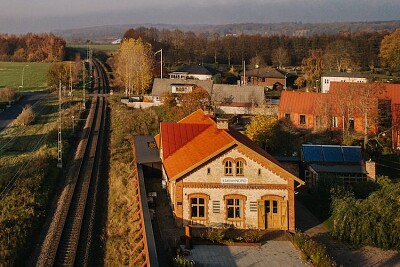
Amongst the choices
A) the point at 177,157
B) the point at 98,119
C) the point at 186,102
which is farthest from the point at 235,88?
the point at 177,157

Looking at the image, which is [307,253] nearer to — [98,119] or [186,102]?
[186,102]

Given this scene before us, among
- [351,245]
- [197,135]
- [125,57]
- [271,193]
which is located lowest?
[351,245]

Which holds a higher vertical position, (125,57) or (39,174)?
(125,57)

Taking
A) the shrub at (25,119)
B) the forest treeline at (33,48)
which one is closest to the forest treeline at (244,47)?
the forest treeline at (33,48)

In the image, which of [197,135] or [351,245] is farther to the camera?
[197,135]

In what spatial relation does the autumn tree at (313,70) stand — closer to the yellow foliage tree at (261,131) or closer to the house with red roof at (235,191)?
the yellow foliage tree at (261,131)

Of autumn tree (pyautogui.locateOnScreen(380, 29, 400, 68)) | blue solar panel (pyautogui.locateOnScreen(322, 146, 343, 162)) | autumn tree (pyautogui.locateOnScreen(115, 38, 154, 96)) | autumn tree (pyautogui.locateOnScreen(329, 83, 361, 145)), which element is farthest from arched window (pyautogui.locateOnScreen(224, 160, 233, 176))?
autumn tree (pyautogui.locateOnScreen(380, 29, 400, 68))

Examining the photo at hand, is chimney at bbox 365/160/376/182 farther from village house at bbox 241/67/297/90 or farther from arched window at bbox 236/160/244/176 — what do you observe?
village house at bbox 241/67/297/90

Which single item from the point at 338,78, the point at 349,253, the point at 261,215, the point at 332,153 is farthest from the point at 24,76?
the point at 349,253
